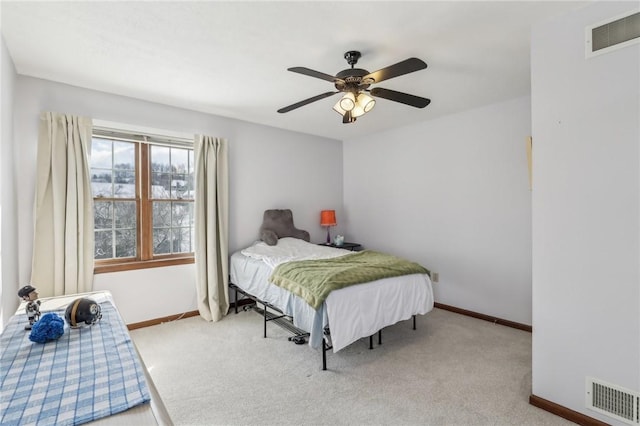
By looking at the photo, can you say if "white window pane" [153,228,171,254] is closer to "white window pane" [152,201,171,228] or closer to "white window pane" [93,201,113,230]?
"white window pane" [152,201,171,228]

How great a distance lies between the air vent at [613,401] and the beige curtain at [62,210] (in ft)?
13.3

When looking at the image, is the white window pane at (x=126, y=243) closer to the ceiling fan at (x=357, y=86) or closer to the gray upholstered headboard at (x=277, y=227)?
the gray upholstered headboard at (x=277, y=227)

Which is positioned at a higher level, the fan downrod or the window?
the fan downrod

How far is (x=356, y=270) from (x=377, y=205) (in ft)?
7.44

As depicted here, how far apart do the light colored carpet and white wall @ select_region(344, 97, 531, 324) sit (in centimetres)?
57

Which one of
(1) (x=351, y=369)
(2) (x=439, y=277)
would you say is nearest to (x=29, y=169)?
(1) (x=351, y=369)

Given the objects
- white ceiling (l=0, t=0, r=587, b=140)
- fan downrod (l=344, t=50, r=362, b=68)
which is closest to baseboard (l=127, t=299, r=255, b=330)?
white ceiling (l=0, t=0, r=587, b=140)

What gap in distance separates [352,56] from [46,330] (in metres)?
2.51

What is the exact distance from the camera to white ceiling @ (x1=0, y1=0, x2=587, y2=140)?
180cm

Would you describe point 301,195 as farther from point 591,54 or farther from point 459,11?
point 591,54

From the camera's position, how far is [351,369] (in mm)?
2496

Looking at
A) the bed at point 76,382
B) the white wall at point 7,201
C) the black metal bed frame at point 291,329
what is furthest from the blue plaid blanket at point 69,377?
the black metal bed frame at point 291,329

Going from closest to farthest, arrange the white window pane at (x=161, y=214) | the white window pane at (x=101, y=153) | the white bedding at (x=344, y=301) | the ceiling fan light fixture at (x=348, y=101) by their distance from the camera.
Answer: the ceiling fan light fixture at (x=348, y=101) → the white bedding at (x=344, y=301) → the white window pane at (x=101, y=153) → the white window pane at (x=161, y=214)

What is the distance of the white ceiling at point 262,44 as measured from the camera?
1.80 metres
